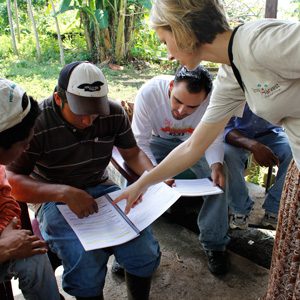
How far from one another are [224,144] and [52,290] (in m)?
1.35

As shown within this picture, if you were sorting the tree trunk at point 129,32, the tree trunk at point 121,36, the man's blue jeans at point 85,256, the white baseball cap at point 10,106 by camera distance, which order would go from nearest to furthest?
the white baseball cap at point 10,106
the man's blue jeans at point 85,256
the tree trunk at point 121,36
the tree trunk at point 129,32

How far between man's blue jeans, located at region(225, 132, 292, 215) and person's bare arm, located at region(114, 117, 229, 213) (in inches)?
26.8

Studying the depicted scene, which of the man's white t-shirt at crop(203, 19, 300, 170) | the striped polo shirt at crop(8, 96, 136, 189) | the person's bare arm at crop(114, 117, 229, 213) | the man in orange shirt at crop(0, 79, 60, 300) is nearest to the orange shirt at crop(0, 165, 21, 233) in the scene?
the man in orange shirt at crop(0, 79, 60, 300)

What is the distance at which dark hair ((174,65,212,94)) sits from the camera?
6.44 ft

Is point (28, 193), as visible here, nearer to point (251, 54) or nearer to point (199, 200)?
point (251, 54)

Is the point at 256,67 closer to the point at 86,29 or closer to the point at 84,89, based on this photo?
the point at 84,89

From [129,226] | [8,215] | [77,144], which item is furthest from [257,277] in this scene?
[8,215]

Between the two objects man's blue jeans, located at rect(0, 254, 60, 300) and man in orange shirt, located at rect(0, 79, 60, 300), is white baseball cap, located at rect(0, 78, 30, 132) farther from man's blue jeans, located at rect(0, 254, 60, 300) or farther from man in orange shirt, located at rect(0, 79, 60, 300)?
man's blue jeans, located at rect(0, 254, 60, 300)

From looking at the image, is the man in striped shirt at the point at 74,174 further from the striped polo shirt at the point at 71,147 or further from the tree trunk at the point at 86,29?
the tree trunk at the point at 86,29

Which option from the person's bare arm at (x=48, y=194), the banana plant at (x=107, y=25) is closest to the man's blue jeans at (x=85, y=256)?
the person's bare arm at (x=48, y=194)

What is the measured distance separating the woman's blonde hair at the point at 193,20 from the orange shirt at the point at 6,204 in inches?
35.7

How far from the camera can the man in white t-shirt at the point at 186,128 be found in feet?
6.60

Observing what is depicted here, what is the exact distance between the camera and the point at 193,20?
3.69 feet

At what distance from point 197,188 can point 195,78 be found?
1.93 feet
